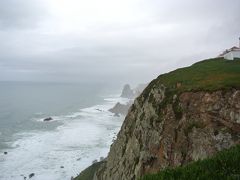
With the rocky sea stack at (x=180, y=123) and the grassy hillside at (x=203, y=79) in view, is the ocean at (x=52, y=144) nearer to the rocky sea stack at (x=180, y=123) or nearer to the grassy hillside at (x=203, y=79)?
the rocky sea stack at (x=180, y=123)

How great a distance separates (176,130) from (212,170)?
56.2 ft

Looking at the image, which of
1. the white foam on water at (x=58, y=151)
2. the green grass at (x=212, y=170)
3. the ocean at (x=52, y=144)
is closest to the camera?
the green grass at (x=212, y=170)

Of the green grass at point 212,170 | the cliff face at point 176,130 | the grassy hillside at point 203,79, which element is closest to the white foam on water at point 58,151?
the cliff face at point 176,130

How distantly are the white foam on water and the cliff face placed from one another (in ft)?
98.0

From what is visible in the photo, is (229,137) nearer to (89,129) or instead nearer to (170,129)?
(170,129)

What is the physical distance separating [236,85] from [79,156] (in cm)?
5152

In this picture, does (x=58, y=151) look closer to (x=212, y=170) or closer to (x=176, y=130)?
(x=176, y=130)

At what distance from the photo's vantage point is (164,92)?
32031mm

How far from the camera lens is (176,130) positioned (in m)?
27.2

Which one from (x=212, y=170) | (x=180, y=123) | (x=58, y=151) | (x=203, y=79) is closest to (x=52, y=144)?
(x=58, y=151)

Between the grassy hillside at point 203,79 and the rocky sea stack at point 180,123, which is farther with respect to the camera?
the grassy hillside at point 203,79

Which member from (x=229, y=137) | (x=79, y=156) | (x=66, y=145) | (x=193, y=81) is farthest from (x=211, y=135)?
(x=66, y=145)

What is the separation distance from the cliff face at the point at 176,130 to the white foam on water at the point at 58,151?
29871mm

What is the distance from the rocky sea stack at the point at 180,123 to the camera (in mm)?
23844
